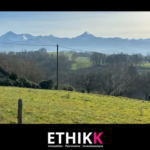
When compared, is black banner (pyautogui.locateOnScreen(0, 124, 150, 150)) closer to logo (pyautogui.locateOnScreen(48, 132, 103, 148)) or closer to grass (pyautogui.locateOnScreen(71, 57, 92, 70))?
logo (pyautogui.locateOnScreen(48, 132, 103, 148))

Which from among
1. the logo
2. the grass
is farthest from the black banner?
the grass

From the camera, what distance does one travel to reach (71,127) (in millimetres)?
3062

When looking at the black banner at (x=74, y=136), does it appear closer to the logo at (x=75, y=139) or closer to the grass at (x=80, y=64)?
the logo at (x=75, y=139)

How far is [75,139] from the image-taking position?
304 cm

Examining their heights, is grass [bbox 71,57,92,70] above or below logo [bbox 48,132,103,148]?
above

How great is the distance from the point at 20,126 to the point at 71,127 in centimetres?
77

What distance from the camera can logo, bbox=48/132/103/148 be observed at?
3029mm

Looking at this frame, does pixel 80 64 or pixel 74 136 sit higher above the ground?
pixel 80 64

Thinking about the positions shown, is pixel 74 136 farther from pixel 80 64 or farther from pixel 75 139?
pixel 80 64

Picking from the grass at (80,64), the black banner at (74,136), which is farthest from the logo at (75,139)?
the grass at (80,64)

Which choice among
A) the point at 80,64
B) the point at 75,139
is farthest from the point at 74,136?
the point at 80,64

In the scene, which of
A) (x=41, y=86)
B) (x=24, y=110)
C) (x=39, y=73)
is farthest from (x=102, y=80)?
(x=24, y=110)

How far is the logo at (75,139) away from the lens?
3.03 m
